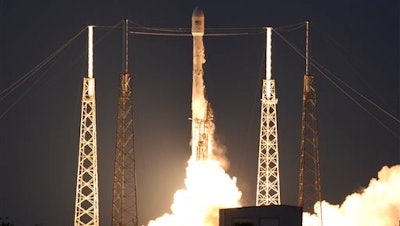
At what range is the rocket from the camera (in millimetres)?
138750

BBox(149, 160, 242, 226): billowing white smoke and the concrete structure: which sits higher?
BBox(149, 160, 242, 226): billowing white smoke

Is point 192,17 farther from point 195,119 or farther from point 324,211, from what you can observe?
point 324,211

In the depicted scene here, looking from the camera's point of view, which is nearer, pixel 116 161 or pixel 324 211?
pixel 116 161

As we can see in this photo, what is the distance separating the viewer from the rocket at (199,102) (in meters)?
139

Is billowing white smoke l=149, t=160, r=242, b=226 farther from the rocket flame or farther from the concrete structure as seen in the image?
the concrete structure

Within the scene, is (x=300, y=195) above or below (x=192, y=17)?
below

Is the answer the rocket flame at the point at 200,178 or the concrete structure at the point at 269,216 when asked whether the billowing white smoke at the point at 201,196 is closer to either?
the rocket flame at the point at 200,178

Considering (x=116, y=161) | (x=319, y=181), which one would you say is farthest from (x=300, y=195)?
(x=116, y=161)

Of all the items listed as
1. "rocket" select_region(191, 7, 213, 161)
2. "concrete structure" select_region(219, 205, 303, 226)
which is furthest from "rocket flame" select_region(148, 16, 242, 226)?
"concrete structure" select_region(219, 205, 303, 226)

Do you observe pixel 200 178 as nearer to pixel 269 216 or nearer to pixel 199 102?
pixel 199 102

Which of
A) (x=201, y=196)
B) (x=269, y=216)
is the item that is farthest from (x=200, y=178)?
(x=269, y=216)

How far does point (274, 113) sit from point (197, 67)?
5502 mm

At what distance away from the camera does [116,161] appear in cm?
13525

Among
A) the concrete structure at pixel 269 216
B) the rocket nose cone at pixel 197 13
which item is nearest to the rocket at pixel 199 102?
the rocket nose cone at pixel 197 13
